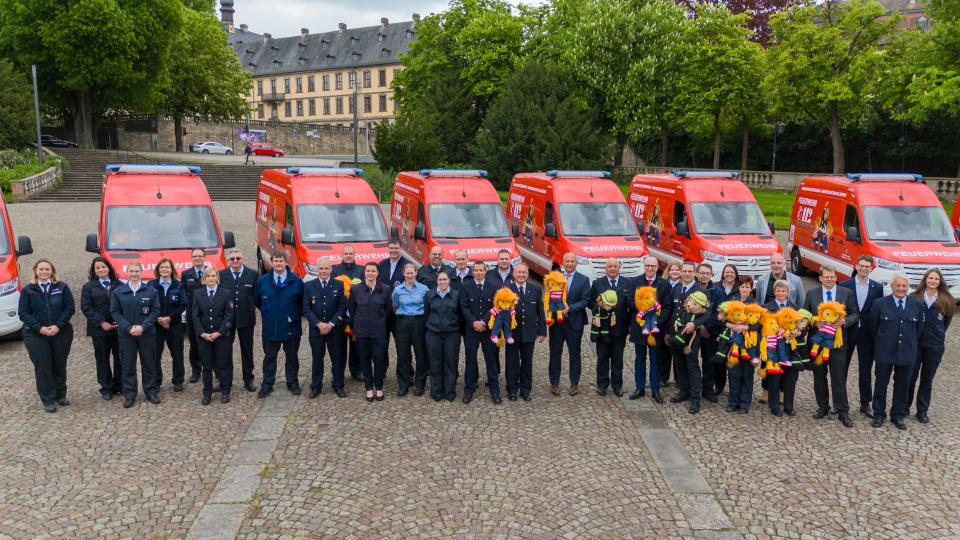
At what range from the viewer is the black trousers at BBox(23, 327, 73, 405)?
874 centimetres

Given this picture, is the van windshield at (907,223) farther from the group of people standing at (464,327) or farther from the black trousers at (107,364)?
the black trousers at (107,364)

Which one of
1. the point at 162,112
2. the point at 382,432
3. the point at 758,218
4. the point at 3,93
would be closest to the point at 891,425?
the point at 382,432

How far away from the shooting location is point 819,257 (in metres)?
17.2

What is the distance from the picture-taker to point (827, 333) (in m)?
8.63

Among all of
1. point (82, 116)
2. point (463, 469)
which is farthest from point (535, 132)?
point (82, 116)

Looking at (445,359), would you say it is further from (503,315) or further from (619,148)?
(619,148)

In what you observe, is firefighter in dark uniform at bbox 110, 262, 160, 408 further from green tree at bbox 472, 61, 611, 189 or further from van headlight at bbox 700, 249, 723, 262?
green tree at bbox 472, 61, 611, 189

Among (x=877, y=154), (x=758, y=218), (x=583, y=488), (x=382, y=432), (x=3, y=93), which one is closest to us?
(x=583, y=488)

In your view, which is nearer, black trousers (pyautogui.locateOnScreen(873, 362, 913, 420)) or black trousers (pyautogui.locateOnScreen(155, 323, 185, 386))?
black trousers (pyautogui.locateOnScreen(873, 362, 913, 420))

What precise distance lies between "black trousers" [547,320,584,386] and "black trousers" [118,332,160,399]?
15.6 ft

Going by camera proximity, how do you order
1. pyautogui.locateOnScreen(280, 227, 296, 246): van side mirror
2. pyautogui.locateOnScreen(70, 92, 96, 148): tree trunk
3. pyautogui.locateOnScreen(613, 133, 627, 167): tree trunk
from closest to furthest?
pyautogui.locateOnScreen(280, 227, 296, 246): van side mirror → pyautogui.locateOnScreen(613, 133, 627, 167): tree trunk → pyautogui.locateOnScreen(70, 92, 96, 148): tree trunk

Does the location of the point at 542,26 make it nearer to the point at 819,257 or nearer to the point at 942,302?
the point at 819,257

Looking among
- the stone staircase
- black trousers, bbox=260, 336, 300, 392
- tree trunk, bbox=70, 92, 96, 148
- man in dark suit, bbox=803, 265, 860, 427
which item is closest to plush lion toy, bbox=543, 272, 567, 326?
man in dark suit, bbox=803, 265, 860, 427

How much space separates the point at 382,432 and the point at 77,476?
2.91m
